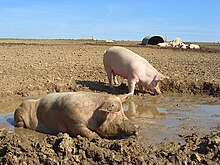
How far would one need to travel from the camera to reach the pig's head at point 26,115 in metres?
6.71

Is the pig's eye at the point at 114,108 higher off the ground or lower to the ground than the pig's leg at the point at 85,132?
higher

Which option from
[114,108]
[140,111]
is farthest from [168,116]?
[114,108]

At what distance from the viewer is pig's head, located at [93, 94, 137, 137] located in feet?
18.9

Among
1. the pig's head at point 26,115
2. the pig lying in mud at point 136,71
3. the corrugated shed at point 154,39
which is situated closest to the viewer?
the pig's head at point 26,115

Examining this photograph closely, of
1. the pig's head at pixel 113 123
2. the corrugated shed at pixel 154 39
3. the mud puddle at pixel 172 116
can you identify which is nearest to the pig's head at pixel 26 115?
the pig's head at pixel 113 123

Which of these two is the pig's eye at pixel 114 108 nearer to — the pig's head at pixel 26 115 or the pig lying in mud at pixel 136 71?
the pig's head at pixel 26 115

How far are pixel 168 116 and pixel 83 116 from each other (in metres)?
2.50

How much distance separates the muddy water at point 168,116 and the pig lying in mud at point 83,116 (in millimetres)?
257

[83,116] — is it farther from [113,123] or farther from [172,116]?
[172,116]

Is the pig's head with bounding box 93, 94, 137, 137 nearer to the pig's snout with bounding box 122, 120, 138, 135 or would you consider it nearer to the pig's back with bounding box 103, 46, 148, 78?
the pig's snout with bounding box 122, 120, 138, 135

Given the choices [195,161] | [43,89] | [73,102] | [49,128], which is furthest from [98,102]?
[43,89]

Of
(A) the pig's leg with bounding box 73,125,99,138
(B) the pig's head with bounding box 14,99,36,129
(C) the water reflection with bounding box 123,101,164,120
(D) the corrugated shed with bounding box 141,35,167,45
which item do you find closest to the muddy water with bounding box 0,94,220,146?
(C) the water reflection with bounding box 123,101,164,120

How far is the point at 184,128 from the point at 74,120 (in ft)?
6.58

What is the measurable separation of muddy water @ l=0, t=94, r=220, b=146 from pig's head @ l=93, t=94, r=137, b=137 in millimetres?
312
